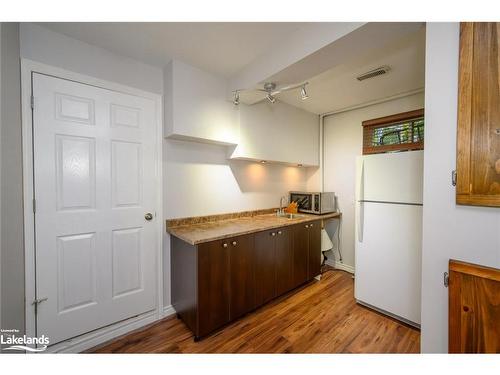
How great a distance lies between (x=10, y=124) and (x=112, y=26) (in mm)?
927

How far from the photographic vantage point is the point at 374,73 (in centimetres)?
199

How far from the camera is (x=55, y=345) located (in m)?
1.50

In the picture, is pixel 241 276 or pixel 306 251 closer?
pixel 241 276

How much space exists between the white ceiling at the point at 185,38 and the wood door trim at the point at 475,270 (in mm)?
1666

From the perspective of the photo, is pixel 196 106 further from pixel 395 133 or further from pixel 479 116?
pixel 395 133

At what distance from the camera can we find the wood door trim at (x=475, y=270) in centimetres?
86

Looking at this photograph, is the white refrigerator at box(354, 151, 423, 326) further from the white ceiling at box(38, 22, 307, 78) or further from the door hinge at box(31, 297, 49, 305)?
the door hinge at box(31, 297, 49, 305)

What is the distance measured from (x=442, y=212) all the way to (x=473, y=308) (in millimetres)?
431

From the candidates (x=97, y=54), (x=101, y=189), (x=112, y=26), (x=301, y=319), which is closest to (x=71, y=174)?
(x=101, y=189)

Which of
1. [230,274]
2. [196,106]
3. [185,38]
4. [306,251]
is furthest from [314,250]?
[185,38]

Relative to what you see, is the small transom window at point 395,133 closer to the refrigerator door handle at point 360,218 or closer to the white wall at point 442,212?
the refrigerator door handle at point 360,218

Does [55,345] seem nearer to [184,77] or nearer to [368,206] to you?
[184,77]

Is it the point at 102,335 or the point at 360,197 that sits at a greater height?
the point at 360,197

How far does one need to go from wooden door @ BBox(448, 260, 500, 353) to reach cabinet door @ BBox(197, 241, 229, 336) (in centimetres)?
142
